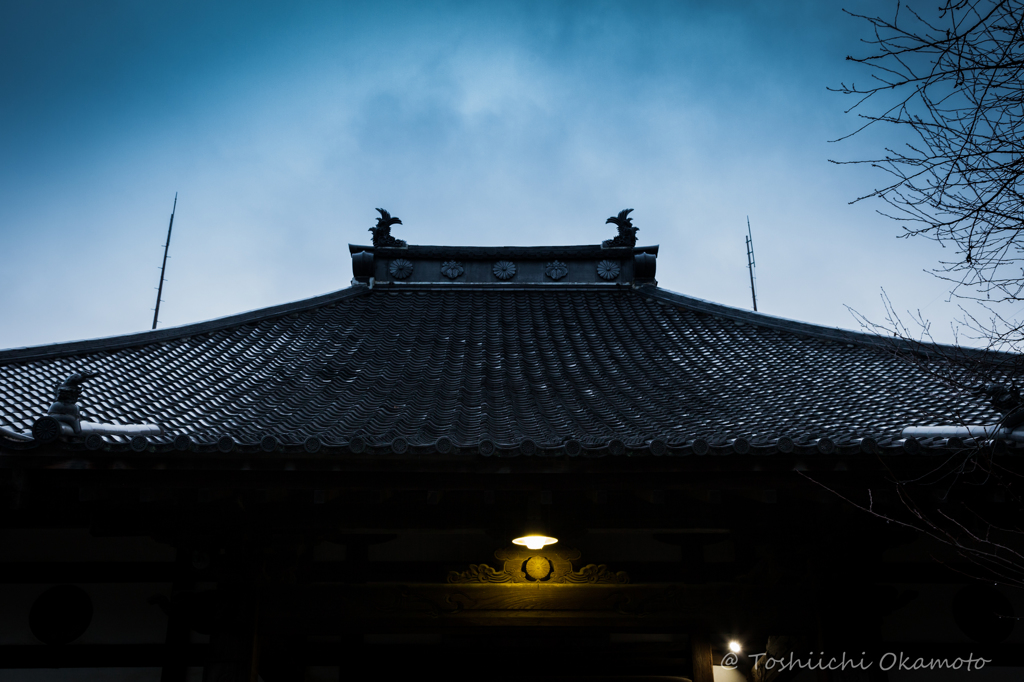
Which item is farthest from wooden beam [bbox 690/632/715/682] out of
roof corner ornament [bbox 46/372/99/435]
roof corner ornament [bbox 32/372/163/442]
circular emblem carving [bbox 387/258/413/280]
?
circular emblem carving [bbox 387/258/413/280]

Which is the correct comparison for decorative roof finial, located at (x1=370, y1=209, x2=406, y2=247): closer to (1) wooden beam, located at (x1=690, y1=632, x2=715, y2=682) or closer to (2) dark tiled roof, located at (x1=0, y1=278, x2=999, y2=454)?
(2) dark tiled roof, located at (x1=0, y1=278, x2=999, y2=454)

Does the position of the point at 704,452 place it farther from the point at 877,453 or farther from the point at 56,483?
the point at 56,483

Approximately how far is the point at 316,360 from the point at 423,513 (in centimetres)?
364

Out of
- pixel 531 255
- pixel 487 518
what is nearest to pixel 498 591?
pixel 487 518

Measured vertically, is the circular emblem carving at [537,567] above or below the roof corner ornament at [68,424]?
below

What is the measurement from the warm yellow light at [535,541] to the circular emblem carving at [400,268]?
7154 mm

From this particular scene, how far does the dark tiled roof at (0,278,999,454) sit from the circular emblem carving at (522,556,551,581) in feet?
3.06

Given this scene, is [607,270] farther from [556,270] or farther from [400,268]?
[400,268]

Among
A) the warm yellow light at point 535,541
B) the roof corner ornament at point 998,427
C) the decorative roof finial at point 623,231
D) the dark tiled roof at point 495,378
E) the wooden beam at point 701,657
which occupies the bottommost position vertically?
the wooden beam at point 701,657

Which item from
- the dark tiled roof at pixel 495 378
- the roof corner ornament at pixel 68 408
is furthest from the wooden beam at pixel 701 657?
the roof corner ornament at pixel 68 408

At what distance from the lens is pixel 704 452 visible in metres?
4.39

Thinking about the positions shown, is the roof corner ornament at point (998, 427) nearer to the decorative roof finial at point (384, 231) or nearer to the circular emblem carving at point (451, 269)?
the circular emblem carving at point (451, 269)

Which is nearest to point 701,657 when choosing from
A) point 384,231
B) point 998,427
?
point 998,427

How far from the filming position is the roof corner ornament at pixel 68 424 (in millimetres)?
4199
